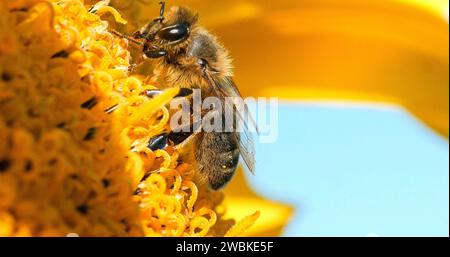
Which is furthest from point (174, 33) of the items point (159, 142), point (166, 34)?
point (159, 142)

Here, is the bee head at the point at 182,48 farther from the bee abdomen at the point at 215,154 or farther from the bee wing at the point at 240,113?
the bee abdomen at the point at 215,154

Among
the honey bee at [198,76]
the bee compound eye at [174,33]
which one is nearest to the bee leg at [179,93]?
the honey bee at [198,76]

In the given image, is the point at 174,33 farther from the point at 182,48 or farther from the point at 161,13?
the point at 161,13

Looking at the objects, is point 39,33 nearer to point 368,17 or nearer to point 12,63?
point 12,63

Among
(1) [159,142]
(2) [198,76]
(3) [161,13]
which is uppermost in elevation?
(3) [161,13]

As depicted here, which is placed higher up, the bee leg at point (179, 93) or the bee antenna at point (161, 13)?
the bee antenna at point (161, 13)

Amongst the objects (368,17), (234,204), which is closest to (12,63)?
(234,204)
